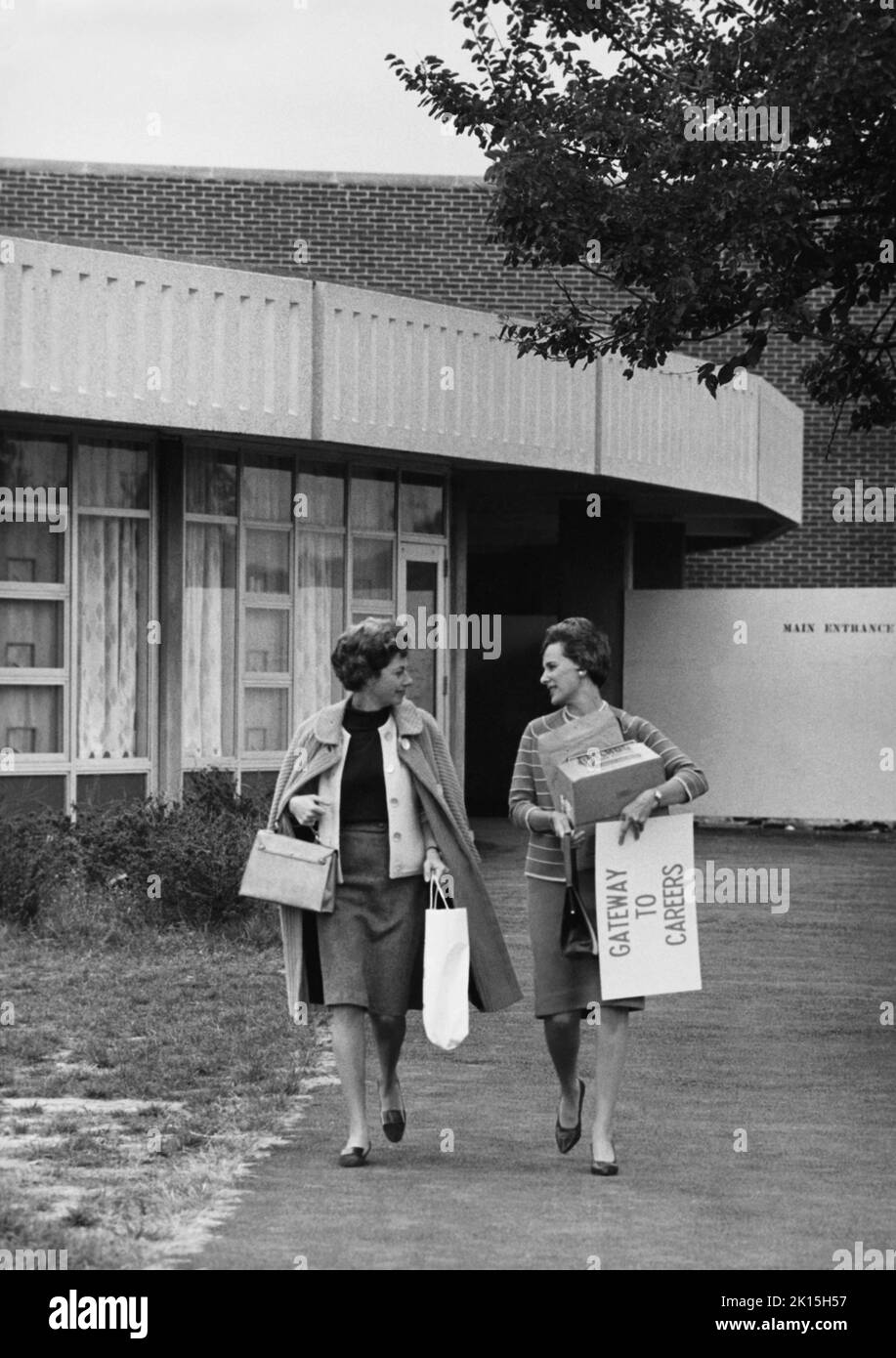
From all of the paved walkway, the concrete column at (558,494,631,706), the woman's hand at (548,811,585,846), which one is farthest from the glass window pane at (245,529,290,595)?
the woman's hand at (548,811,585,846)

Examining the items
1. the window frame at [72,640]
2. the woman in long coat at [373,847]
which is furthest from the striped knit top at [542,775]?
the window frame at [72,640]

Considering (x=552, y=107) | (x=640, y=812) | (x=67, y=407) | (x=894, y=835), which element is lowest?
(x=894, y=835)

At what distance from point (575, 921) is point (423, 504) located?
13.3 m

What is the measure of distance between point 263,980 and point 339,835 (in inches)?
178

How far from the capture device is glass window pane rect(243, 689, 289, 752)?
752 inches

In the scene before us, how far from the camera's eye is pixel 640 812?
305 inches

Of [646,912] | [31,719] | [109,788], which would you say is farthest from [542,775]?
[109,788]

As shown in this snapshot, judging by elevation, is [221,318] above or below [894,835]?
above

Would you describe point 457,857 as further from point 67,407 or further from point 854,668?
point 854,668

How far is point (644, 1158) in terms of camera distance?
7914 millimetres

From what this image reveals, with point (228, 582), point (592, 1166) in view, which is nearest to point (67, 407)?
point (228, 582)

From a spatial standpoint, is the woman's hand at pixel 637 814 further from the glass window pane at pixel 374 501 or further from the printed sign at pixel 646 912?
the glass window pane at pixel 374 501

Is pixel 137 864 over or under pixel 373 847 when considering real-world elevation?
under

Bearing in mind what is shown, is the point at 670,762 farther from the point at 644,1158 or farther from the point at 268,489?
the point at 268,489
